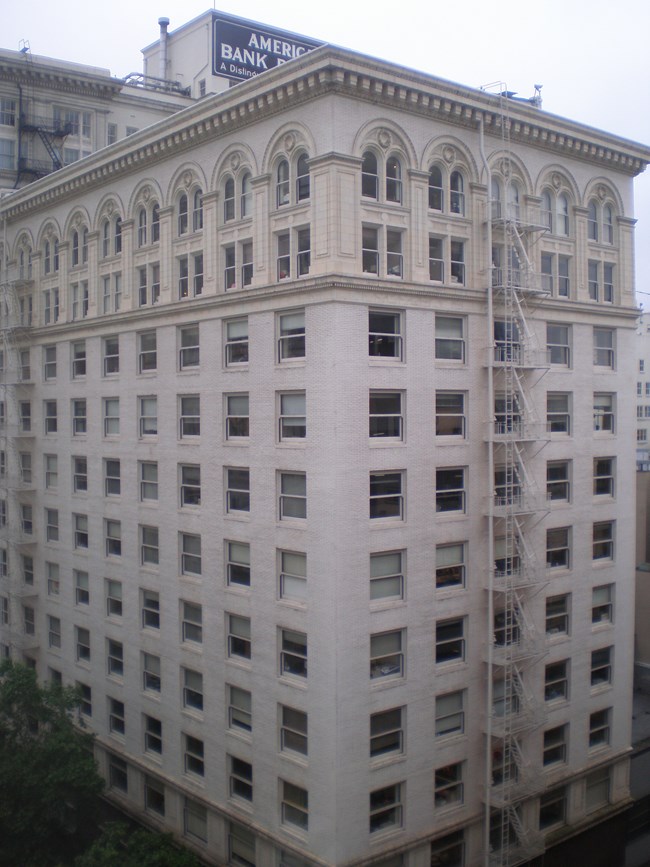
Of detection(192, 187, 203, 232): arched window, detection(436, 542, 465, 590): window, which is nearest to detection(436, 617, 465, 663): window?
detection(436, 542, 465, 590): window

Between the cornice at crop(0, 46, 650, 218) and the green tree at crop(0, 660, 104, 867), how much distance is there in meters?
23.2

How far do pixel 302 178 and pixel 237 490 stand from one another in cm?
1210

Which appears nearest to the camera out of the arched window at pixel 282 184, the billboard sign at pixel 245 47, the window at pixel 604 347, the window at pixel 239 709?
the arched window at pixel 282 184

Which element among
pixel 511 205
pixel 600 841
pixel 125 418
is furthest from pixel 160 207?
pixel 600 841

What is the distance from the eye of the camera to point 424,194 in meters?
30.9

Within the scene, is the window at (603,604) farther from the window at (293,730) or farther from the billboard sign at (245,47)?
the billboard sign at (245,47)

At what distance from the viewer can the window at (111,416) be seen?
40.6 meters

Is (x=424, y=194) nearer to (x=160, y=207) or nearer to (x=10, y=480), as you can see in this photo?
(x=160, y=207)

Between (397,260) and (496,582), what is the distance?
1304 centimetres

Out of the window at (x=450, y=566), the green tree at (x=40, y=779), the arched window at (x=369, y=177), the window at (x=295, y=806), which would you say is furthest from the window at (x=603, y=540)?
the green tree at (x=40, y=779)

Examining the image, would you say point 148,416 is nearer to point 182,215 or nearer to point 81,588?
point 182,215

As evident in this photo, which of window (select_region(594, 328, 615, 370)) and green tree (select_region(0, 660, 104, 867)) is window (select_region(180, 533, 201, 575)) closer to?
green tree (select_region(0, 660, 104, 867))

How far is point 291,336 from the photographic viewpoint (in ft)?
100

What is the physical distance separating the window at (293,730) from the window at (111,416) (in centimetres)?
1660
